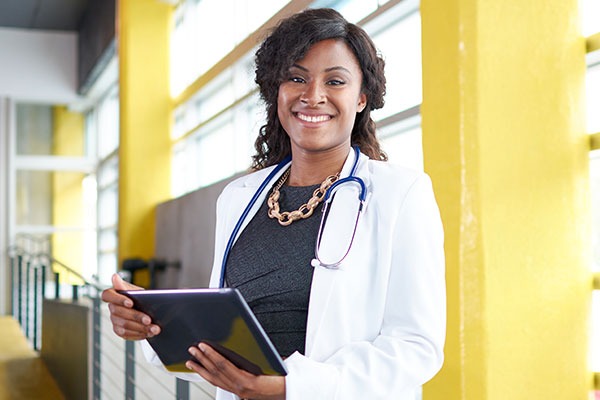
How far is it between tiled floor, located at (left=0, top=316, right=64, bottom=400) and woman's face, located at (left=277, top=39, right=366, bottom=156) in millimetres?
5532

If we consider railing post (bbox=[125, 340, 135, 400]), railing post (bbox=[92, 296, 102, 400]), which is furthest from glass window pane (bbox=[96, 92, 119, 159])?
railing post (bbox=[125, 340, 135, 400])

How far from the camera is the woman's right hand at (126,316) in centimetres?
127

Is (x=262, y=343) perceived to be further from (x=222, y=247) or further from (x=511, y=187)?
(x=511, y=187)

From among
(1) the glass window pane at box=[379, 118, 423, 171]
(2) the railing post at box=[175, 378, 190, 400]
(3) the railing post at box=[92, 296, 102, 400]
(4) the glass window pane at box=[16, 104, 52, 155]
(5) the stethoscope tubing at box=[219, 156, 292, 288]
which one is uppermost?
(4) the glass window pane at box=[16, 104, 52, 155]

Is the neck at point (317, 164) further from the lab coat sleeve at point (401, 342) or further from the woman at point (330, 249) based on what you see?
the lab coat sleeve at point (401, 342)

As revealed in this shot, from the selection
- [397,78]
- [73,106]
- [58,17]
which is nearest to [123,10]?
[58,17]

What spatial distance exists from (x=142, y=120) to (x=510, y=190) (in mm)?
6189

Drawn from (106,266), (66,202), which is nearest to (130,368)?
(106,266)

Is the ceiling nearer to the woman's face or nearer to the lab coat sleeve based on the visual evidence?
the woman's face

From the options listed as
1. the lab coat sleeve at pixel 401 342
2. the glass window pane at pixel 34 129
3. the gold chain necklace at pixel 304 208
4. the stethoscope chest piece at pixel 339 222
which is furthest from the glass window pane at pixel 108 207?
the lab coat sleeve at pixel 401 342

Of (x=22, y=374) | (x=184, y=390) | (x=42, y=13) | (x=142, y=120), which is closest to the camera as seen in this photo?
(x=184, y=390)

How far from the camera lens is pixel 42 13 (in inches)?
425

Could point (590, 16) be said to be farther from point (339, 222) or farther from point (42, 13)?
point (42, 13)

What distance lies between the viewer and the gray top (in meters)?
1.27
